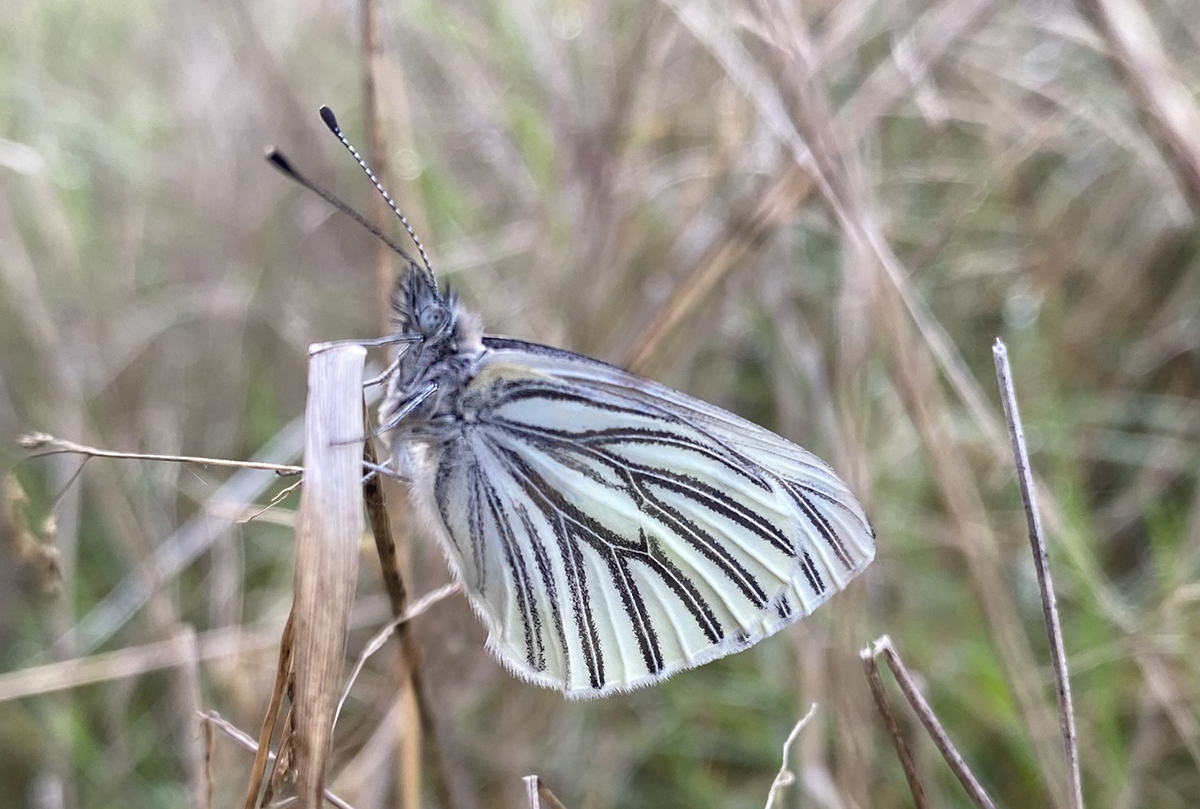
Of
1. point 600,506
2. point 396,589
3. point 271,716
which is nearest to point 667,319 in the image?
point 600,506

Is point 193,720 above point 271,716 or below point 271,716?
above

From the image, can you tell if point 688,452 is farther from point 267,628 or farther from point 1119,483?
point 1119,483

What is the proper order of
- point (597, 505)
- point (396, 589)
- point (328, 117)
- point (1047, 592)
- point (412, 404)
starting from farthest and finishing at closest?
point (597, 505), point (412, 404), point (328, 117), point (396, 589), point (1047, 592)

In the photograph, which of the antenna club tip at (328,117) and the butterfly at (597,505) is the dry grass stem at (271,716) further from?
the antenna club tip at (328,117)

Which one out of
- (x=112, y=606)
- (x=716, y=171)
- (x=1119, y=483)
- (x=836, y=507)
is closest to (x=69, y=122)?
(x=112, y=606)

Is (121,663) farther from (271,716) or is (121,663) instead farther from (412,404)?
(271,716)

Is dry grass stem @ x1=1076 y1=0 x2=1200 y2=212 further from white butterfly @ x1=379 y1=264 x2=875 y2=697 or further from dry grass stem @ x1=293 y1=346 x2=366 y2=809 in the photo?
dry grass stem @ x1=293 y1=346 x2=366 y2=809

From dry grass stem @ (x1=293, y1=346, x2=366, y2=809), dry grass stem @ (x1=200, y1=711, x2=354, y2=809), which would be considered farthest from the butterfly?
dry grass stem @ (x1=293, y1=346, x2=366, y2=809)
